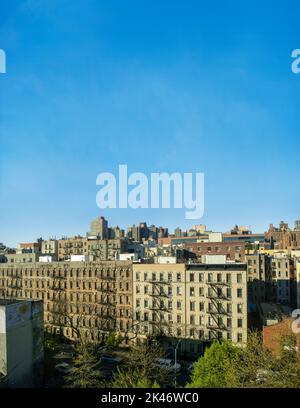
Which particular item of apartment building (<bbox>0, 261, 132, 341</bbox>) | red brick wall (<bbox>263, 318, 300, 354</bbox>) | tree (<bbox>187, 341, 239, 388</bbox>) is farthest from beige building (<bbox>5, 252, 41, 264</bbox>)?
tree (<bbox>187, 341, 239, 388</bbox>)

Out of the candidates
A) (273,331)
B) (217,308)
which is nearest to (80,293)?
(217,308)

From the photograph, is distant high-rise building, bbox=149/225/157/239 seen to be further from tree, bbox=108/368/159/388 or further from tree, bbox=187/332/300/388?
tree, bbox=187/332/300/388

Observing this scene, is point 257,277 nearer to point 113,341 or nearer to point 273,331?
point 113,341

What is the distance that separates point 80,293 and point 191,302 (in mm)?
13996

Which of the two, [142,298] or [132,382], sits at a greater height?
[142,298]

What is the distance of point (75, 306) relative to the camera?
1591 inches

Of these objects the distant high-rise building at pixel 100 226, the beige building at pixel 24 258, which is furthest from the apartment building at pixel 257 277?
the distant high-rise building at pixel 100 226

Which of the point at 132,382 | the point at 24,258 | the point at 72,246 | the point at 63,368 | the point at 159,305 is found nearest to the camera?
the point at 132,382

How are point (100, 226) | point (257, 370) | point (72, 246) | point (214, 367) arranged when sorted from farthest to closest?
point (100, 226)
point (72, 246)
point (214, 367)
point (257, 370)

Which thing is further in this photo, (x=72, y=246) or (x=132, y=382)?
(x=72, y=246)

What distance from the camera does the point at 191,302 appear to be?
112 ft

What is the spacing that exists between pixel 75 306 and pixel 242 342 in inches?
782

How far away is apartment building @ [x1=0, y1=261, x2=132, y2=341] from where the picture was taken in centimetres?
3772
